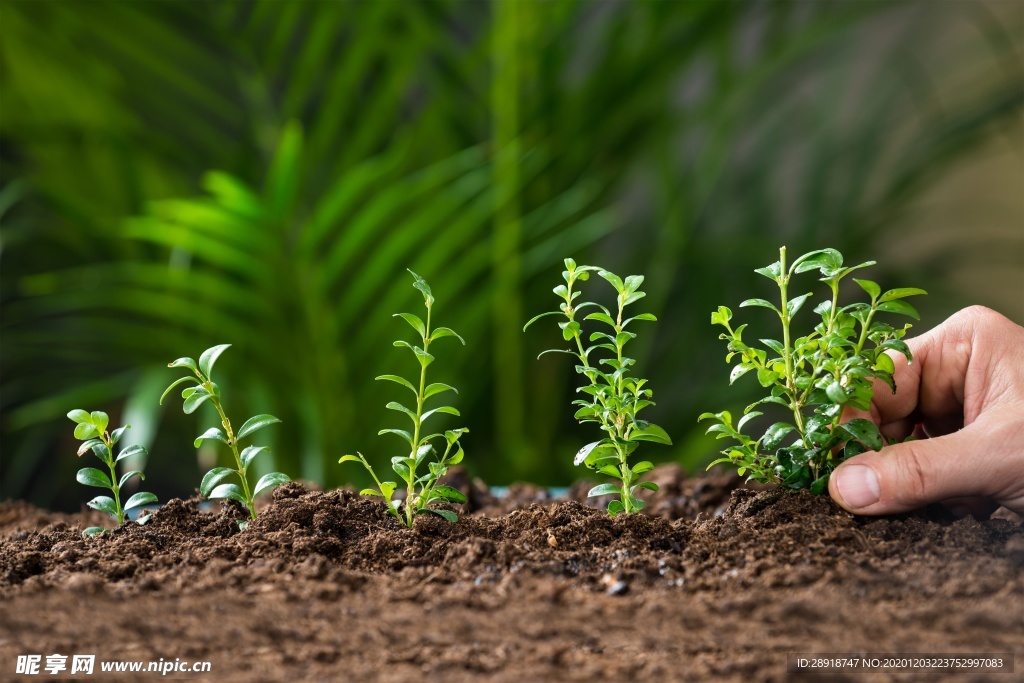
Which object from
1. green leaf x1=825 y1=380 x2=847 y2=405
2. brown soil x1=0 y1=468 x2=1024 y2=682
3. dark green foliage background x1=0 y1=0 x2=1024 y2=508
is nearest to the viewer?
brown soil x1=0 y1=468 x2=1024 y2=682

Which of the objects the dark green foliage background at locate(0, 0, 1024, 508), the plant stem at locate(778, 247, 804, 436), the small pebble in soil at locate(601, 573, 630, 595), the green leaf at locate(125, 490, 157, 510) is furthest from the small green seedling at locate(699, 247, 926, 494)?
the dark green foliage background at locate(0, 0, 1024, 508)

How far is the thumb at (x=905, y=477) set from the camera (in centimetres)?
60

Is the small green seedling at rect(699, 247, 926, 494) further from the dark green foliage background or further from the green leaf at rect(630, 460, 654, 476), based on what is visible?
the dark green foliage background

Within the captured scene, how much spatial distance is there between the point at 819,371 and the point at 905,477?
0.28 ft

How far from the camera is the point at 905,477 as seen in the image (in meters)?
0.60

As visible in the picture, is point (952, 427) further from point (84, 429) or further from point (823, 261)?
point (84, 429)

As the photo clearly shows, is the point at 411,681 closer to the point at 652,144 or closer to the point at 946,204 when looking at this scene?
the point at 652,144

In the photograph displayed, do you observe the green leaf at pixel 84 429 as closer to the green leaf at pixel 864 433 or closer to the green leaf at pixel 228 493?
the green leaf at pixel 228 493

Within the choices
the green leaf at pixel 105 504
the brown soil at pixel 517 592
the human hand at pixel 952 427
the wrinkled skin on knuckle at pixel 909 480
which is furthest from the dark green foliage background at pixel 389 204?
the wrinkled skin on knuckle at pixel 909 480

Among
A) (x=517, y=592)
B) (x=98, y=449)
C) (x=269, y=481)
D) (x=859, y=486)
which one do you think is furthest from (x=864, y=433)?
(x=98, y=449)

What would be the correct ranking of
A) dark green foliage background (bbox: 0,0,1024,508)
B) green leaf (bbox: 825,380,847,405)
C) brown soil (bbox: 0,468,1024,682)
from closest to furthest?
brown soil (bbox: 0,468,1024,682), green leaf (bbox: 825,380,847,405), dark green foliage background (bbox: 0,0,1024,508)

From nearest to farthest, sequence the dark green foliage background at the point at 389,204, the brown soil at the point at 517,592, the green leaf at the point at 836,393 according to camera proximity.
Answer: the brown soil at the point at 517,592 → the green leaf at the point at 836,393 → the dark green foliage background at the point at 389,204

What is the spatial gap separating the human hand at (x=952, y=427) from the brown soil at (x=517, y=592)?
2cm

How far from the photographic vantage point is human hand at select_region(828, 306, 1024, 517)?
61 cm
